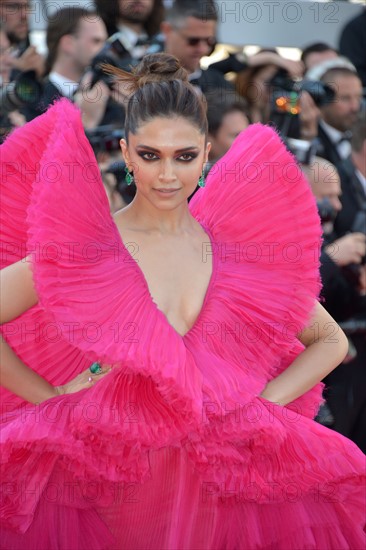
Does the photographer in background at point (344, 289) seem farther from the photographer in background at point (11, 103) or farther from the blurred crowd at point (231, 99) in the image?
the photographer in background at point (11, 103)

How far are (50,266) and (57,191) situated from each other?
0.63 ft

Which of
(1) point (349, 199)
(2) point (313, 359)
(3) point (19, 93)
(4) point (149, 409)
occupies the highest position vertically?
(4) point (149, 409)

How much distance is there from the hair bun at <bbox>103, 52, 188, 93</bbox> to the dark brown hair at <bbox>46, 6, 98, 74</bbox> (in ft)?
8.40

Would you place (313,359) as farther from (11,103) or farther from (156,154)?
(11,103)

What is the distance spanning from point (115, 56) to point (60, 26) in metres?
0.50

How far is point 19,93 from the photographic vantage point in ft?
15.5

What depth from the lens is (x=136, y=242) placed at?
2676 millimetres

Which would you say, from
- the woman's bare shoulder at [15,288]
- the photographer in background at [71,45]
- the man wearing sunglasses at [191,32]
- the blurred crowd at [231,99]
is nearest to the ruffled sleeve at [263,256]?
the woman's bare shoulder at [15,288]

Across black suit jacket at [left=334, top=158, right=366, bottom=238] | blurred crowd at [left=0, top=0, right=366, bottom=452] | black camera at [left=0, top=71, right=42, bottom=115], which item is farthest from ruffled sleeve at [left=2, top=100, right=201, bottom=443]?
black suit jacket at [left=334, top=158, right=366, bottom=238]

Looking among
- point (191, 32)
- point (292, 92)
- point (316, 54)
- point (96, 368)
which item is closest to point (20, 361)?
point (96, 368)

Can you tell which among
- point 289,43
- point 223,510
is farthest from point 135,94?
point 289,43

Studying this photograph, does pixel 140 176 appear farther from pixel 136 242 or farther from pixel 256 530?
pixel 256 530

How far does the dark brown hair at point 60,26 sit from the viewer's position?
204 inches

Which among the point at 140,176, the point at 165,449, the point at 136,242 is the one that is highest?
the point at 140,176
